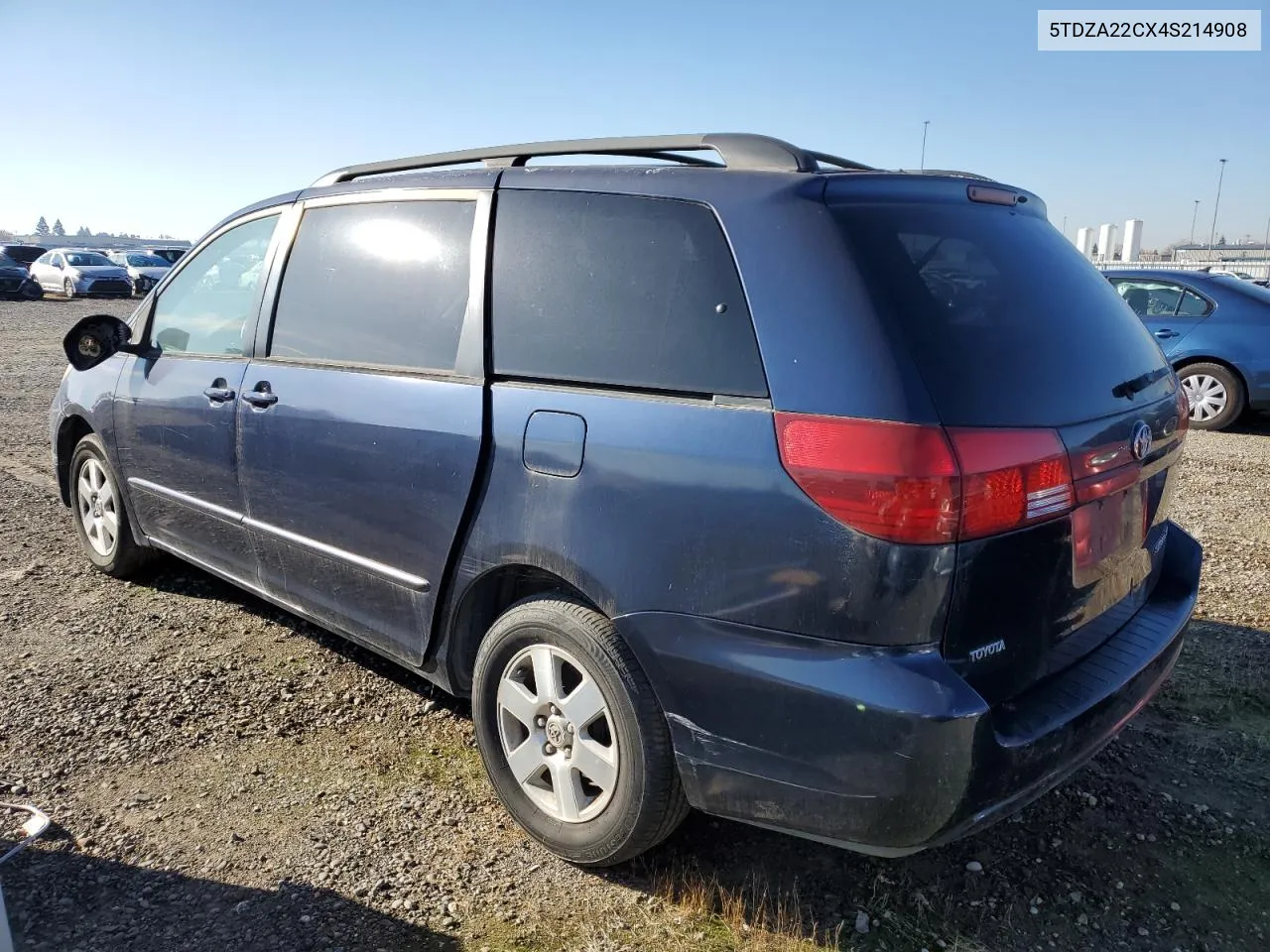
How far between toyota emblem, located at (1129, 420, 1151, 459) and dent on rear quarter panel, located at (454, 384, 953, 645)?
0.78 m

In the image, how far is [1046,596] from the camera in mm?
2170

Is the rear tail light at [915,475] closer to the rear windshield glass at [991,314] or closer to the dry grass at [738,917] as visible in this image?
the rear windshield glass at [991,314]

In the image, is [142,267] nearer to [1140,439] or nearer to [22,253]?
[22,253]

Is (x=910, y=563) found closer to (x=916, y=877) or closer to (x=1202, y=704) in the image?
(x=916, y=877)

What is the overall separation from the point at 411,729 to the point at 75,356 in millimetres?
2547

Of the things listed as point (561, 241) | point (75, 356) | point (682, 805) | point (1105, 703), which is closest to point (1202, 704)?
point (1105, 703)

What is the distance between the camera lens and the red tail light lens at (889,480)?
1942mm

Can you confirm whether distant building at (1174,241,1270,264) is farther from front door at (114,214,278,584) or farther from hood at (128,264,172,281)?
front door at (114,214,278,584)

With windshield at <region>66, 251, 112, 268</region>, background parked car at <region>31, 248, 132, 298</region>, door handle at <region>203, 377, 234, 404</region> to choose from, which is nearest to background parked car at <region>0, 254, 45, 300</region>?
background parked car at <region>31, 248, 132, 298</region>

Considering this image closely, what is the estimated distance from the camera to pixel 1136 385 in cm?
251

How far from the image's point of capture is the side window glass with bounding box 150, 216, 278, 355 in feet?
12.4

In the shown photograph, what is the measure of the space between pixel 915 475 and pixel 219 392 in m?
2.77

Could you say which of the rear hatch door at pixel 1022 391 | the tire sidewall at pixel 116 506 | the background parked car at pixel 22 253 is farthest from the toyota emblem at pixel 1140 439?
the background parked car at pixel 22 253

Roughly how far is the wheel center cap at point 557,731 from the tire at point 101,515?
9.45 ft
